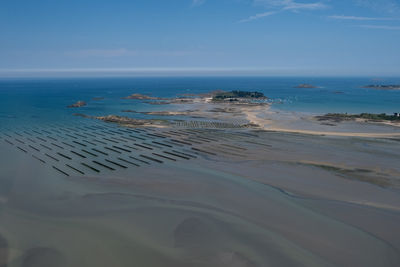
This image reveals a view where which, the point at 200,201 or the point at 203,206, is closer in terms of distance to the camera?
the point at 203,206

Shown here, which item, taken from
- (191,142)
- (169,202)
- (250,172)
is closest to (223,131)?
(191,142)

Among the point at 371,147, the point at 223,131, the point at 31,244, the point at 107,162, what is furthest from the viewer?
the point at 223,131

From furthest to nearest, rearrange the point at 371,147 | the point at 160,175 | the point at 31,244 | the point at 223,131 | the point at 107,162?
the point at 223,131, the point at 371,147, the point at 107,162, the point at 160,175, the point at 31,244

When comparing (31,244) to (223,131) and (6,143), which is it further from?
(223,131)

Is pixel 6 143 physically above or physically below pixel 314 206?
above

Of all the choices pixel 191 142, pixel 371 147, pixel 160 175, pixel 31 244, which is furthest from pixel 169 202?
pixel 371 147

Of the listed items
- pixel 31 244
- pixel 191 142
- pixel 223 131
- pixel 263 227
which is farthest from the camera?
pixel 223 131

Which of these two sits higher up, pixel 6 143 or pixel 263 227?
pixel 6 143

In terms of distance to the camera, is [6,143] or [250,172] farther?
[6,143]

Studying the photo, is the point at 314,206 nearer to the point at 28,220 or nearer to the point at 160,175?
the point at 160,175
